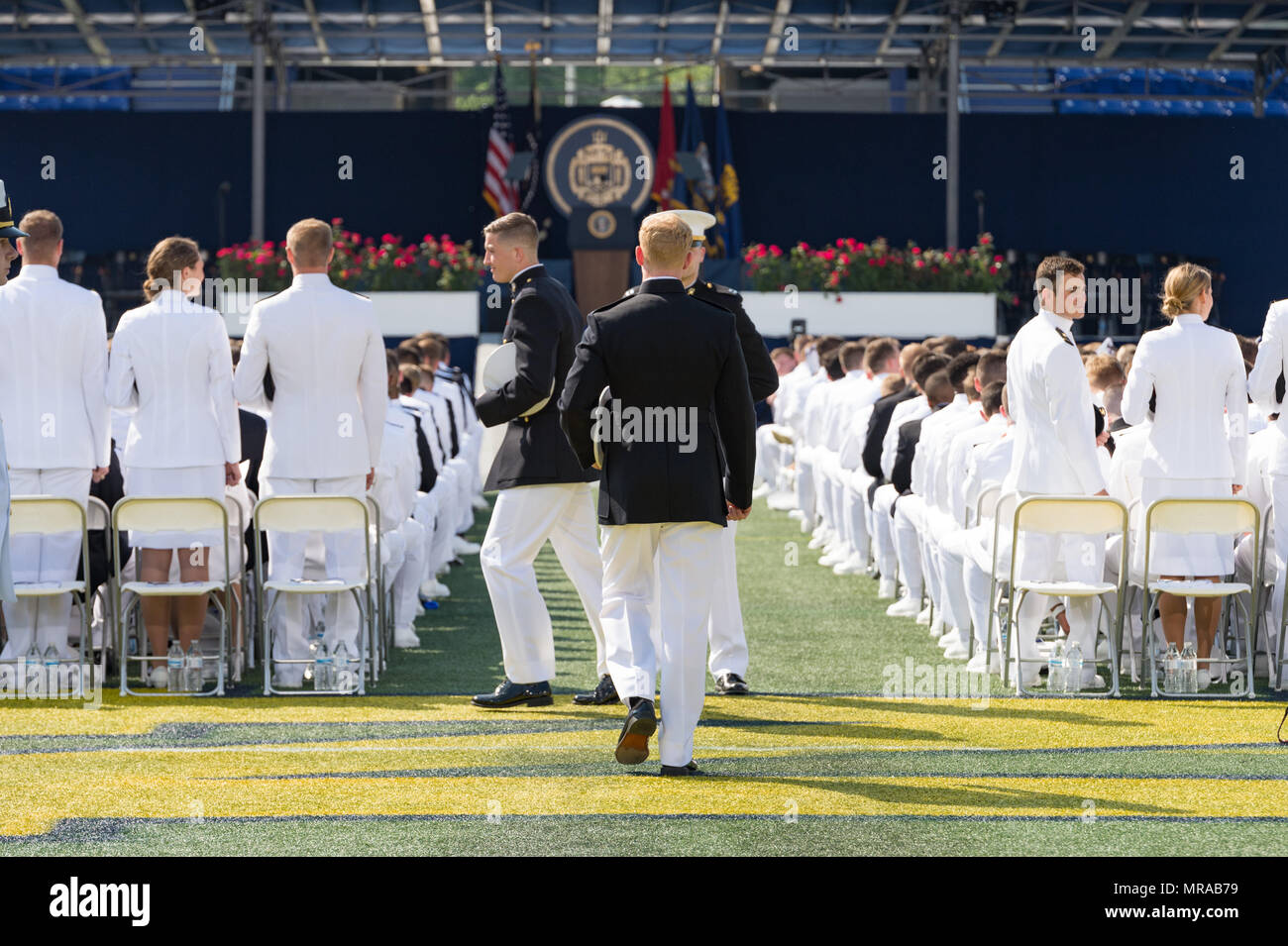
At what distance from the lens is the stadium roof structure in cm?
2411

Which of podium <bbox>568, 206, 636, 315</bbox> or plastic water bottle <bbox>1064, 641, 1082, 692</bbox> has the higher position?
podium <bbox>568, 206, 636, 315</bbox>

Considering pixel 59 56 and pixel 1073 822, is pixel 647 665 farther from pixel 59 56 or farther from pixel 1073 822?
pixel 59 56

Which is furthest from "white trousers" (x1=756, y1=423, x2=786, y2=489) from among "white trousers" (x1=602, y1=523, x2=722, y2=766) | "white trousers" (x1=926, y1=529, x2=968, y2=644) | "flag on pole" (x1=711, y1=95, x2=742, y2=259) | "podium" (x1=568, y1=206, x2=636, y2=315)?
"white trousers" (x1=602, y1=523, x2=722, y2=766)

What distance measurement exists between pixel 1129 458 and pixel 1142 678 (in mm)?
984

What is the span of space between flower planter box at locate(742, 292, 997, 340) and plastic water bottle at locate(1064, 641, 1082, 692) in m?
13.5

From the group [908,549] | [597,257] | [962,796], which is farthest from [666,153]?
[962,796]

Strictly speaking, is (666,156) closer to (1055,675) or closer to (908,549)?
(908,549)

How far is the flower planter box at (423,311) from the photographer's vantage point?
20969mm

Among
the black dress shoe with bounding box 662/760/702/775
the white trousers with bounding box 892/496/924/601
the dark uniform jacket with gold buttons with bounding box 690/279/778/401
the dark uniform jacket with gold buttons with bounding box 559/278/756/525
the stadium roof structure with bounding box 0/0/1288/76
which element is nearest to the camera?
the dark uniform jacket with gold buttons with bounding box 559/278/756/525

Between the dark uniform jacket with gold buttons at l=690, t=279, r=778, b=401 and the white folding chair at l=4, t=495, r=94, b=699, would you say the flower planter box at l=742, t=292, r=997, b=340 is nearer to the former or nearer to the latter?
the white folding chair at l=4, t=495, r=94, b=699

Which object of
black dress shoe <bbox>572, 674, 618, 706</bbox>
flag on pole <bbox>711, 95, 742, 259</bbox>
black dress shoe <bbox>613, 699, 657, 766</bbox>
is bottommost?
black dress shoe <bbox>572, 674, 618, 706</bbox>

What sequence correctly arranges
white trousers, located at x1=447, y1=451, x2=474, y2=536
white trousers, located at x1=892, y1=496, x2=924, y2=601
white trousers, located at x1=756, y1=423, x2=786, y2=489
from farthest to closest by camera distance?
white trousers, located at x1=756, y1=423, x2=786, y2=489
white trousers, located at x1=447, y1=451, x2=474, y2=536
white trousers, located at x1=892, y1=496, x2=924, y2=601

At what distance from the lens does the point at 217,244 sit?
86.2ft
